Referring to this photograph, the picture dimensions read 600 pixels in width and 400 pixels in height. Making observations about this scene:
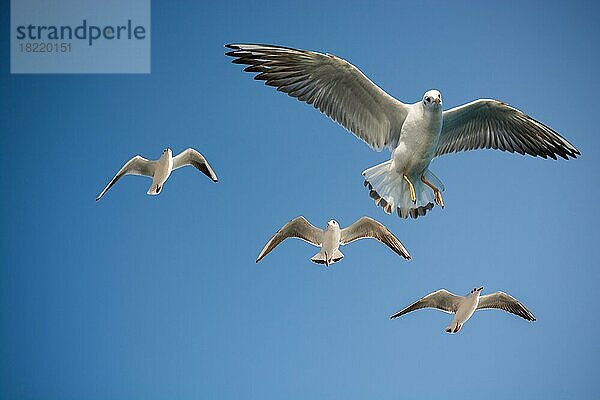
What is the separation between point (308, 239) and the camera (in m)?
A: 3.99

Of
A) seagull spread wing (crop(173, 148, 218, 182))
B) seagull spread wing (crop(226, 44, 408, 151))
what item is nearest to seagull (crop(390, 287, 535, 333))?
seagull spread wing (crop(226, 44, 408, 151))

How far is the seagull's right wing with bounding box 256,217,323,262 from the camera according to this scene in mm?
3947

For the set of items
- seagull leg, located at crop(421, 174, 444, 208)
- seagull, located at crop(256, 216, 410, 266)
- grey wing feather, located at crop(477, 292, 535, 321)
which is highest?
seagull leg, located at crop(421, 174, 444, 208)

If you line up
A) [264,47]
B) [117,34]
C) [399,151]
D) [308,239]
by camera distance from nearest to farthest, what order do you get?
[264,47], [399,151], [308,239], [117,34]

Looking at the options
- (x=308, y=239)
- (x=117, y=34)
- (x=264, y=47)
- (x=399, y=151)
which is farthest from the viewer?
(x=117, y=34)

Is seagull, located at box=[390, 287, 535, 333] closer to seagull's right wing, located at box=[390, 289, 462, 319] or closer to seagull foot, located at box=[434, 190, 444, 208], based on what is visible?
seagull's right wing, located at box=[390, 289, 462, 319]

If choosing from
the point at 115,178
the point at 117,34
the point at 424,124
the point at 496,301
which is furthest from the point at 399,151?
the point at 117,34

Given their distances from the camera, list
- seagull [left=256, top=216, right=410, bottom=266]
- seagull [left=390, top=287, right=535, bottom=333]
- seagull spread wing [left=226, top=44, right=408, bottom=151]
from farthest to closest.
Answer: seagull [left=390, top=287, right=535, bottom=333], seagull [left=256, top=216, right=410, bottom=266], seagull spread wing [left=226, top=44, right=408, bottom=151]

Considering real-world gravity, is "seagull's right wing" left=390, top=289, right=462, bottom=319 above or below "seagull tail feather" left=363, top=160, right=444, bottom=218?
below

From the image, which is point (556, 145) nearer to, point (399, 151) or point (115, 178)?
point (399, 151)

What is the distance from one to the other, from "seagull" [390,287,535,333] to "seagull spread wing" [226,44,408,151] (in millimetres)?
791

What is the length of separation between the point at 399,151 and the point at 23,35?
212 cm

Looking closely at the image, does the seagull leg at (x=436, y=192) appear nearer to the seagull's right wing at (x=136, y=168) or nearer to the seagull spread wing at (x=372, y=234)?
the seagull spread wing at (x=372, y=234)

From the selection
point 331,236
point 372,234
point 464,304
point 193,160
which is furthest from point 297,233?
point 464,304
